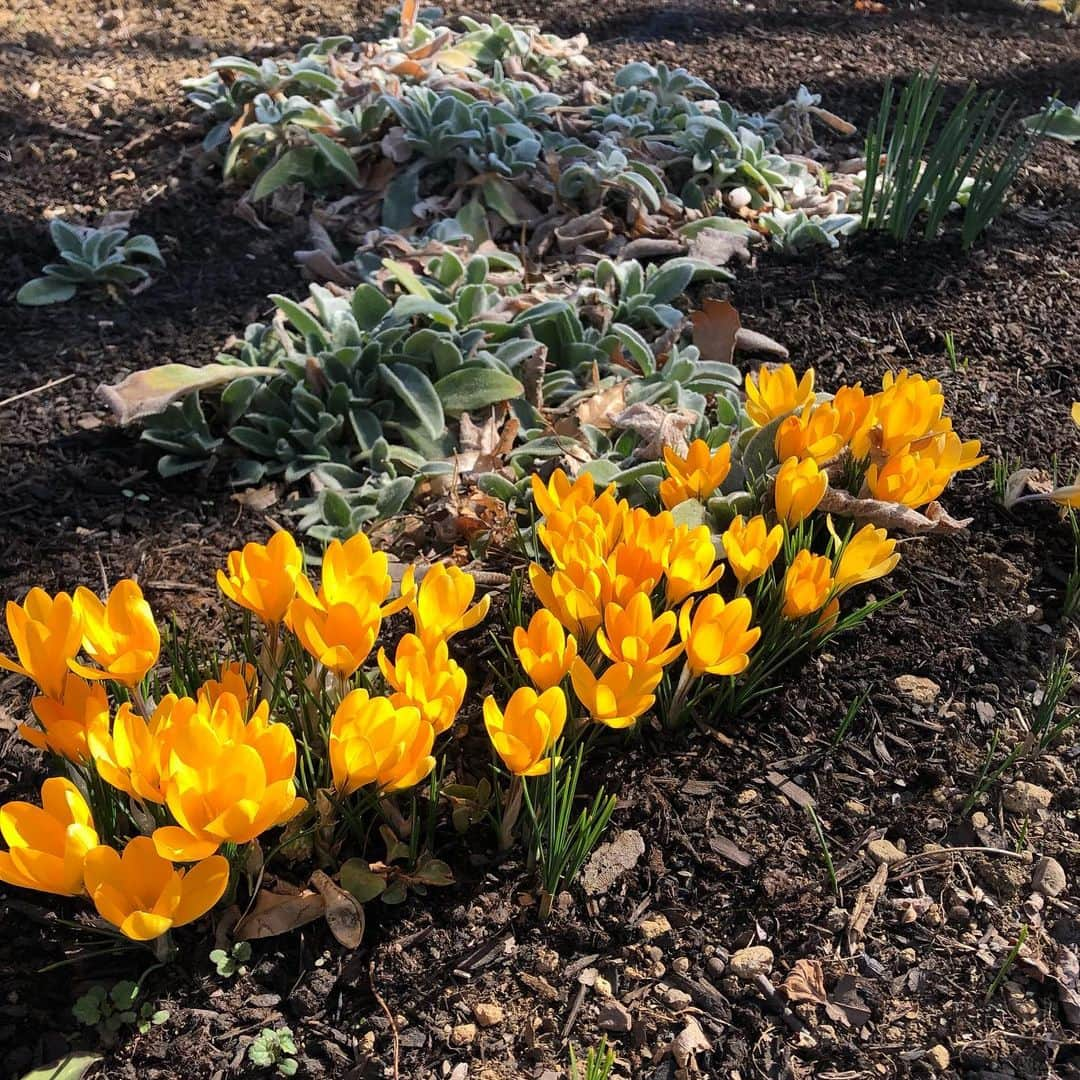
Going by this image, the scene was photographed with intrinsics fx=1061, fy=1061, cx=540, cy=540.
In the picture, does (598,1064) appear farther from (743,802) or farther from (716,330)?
(716,330)

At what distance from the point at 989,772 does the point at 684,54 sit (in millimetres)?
3561

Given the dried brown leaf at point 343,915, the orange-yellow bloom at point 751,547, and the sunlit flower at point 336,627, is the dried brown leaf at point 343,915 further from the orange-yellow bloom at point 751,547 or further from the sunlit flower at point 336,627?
the orange-yellow bloom at point 751,547

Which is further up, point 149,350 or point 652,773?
point 652,773

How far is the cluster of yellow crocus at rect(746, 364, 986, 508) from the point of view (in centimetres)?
177

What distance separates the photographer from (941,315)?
8.73 feet

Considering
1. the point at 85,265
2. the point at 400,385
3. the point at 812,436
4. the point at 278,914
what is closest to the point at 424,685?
the point at 278,914

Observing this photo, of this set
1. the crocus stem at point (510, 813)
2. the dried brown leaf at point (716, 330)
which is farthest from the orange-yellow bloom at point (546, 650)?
the dried brown leaf at point (716, 330)

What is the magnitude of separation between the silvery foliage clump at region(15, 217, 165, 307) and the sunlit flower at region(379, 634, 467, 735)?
2009mm

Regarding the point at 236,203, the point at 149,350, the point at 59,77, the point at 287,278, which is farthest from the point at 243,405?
the point at 59,77

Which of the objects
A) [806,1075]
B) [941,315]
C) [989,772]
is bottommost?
[806,1075]

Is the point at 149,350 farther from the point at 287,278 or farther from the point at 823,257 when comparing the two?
the point at 823,257

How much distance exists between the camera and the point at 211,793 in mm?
1119

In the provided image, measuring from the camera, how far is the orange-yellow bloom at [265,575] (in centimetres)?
138

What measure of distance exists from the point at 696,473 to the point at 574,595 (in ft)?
1.47
